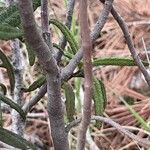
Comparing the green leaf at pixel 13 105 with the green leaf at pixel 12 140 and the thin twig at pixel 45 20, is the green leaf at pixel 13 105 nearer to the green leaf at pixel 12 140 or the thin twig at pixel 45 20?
the green leaf at pixel 12 140

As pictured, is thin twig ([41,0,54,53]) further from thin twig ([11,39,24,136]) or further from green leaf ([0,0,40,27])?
thin twig ([11,39,24,136])

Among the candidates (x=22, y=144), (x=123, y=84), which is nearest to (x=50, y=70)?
(x=22, y=144)

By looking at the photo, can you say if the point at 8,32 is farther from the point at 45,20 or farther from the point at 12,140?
the point at 12,140

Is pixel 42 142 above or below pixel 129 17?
A: below

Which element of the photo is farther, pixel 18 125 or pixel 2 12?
pixel 18 125

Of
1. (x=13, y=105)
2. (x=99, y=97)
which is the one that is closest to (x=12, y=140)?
(x=13, y=105)

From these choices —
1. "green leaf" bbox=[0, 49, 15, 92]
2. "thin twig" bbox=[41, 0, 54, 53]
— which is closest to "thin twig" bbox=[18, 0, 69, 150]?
"thin twig" bbox=[41, 0, 54, 53]

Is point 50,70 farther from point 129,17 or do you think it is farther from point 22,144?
point 129,17

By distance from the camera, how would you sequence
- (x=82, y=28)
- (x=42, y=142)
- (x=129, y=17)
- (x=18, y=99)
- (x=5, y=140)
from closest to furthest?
(x=82, y=28)
(x=5, y=140)
(x=18, y=99)
(x=42, y=142)
(x=129, y=17)

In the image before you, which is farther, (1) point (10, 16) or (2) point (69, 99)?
(2) point (69, 99)

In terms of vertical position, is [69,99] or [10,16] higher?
[10,16]

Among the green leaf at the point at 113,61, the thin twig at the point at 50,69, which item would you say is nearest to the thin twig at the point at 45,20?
the thin twig at the point at 50,69
